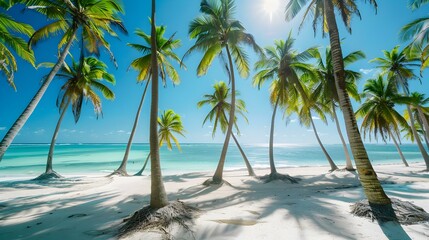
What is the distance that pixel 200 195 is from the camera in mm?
7750

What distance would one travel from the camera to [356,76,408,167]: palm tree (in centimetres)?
1598

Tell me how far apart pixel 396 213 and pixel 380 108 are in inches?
Answer: 635

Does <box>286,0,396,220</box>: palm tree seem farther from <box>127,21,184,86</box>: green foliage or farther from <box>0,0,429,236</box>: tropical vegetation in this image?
<box>127,21,184,86</box>: green foliage

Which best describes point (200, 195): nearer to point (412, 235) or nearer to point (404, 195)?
point (412, 235)

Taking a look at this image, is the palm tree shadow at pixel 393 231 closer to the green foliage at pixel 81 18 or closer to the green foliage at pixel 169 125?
the green foliage at pixel 81 18

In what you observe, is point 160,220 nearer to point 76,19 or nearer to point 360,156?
point 360,156

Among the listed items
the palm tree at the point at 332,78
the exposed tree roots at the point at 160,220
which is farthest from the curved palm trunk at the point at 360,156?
the palm tree at the point at 332,78

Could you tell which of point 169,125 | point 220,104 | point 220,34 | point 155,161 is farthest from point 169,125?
point 155,161

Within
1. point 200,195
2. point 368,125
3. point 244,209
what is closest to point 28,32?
point 200,195

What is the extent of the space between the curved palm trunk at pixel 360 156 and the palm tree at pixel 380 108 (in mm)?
14861

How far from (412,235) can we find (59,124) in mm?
18719

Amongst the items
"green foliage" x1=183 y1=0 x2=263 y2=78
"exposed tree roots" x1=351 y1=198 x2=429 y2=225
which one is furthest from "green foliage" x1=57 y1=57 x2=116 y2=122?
"exposed tree roots" x1=351 y1=198 x2=429 y2=225

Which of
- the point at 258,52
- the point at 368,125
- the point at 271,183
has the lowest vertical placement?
the point at 271,183

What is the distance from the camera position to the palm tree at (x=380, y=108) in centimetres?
1598
